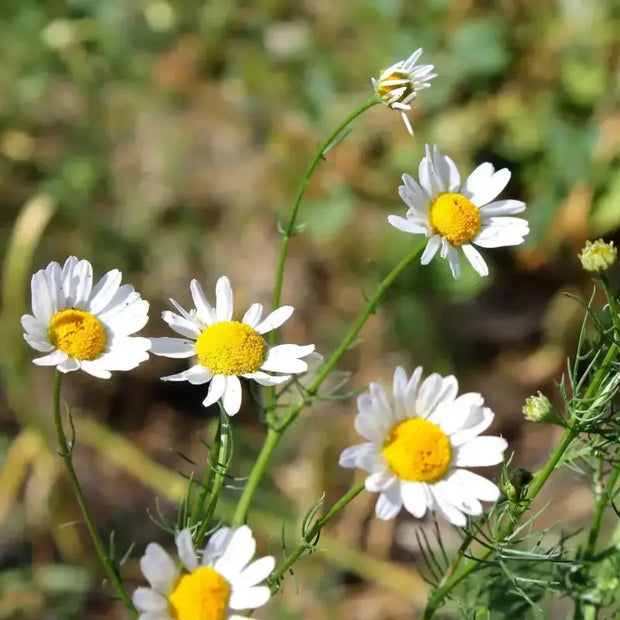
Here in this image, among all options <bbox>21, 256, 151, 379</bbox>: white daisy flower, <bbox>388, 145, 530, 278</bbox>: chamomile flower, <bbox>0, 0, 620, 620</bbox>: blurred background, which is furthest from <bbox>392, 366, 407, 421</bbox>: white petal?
<bbox>0, 0, 620, 620</bbox>: blurred background

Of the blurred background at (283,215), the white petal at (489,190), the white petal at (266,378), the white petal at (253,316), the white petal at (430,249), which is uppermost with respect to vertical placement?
the white petal at (489,190)

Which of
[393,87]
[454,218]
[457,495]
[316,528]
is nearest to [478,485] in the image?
[457,495]

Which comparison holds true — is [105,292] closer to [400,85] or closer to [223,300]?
[223,300]

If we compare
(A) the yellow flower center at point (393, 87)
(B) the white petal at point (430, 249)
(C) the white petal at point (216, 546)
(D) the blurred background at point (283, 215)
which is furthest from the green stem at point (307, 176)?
(D) the blurred background at point (283, 215)

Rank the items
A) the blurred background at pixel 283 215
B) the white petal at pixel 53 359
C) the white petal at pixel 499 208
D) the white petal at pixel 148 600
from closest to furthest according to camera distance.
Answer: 1. the white petal at pixel 148 600
2. the white petal at pixel 53 359
3. the white petal at pixel 499 208
4. the blurred background at pixel 283 215

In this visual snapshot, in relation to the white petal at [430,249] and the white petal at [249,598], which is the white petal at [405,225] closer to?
the white petal at [430,249]

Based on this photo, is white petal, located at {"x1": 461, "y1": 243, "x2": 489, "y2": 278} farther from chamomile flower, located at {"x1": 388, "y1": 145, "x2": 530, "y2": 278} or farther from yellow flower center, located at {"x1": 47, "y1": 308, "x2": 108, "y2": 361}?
yellow flower center, located at {"x1": 47, "y1": 308, "x2": 108, "y2": 361}

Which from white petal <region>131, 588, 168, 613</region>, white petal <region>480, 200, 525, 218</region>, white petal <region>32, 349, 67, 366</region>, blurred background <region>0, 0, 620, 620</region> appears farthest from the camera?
blurred background <region>0, 0, 620, 620</region>
